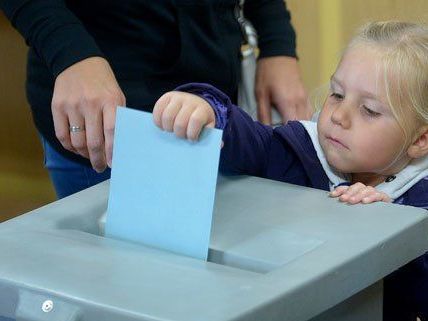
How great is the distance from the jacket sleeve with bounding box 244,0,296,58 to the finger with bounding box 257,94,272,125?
0.08 m

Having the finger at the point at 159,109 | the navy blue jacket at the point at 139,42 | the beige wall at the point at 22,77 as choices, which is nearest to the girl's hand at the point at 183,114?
the finger at the point at 159,109

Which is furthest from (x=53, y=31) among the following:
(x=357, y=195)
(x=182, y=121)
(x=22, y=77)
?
(x=22, y=77)

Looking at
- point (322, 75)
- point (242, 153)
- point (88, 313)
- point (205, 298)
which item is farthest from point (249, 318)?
point (322, 75)

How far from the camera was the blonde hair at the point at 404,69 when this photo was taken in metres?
1.32

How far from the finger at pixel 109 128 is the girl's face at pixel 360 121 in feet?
0.92

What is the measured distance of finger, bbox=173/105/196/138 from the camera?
109 cm

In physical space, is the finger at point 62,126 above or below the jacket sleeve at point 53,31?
below

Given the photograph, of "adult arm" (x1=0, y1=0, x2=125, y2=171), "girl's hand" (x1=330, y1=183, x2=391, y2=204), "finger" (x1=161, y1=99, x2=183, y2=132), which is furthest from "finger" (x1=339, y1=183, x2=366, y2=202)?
"adult arm" (x1=0, y1=0, x2=125, y2=171)

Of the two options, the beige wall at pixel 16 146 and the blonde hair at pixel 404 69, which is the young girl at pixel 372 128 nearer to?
the blonde hair at pixel 404 69

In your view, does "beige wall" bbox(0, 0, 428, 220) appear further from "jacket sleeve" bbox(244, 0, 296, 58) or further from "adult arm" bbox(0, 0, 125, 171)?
"adult arm" bbox(0, 0, 125, 171)

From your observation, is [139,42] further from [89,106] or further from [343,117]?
[343,117]

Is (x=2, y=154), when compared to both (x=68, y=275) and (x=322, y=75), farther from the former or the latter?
(x=68, y=275)

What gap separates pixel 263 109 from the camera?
1796 millimetres

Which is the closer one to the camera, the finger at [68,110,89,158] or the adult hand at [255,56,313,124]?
the finger at [68,110,89,158]
